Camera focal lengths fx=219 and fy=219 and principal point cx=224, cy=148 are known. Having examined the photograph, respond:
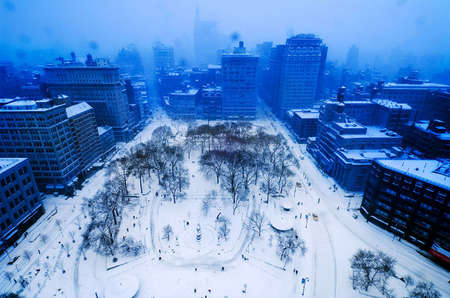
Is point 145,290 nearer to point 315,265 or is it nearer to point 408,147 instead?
point 315,265

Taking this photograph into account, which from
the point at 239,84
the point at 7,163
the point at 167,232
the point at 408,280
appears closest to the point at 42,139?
the point at 7,163

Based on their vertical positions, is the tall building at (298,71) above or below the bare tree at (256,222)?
above

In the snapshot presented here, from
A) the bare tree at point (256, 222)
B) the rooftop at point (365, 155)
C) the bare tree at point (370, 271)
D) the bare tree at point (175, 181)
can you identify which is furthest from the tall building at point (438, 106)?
the bare tree at point (175, 181)

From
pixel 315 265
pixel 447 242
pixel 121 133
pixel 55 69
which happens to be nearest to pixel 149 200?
pixel 315 265

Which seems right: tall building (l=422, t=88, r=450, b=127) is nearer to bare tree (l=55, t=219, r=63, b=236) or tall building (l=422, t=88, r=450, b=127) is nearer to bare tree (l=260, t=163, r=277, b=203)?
bare tree (l=260, t=163, r=277, b=203)

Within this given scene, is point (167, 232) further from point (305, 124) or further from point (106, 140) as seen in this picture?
point (305, 124)

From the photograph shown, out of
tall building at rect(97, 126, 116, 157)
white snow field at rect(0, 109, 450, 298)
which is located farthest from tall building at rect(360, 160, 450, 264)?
tall building at rect(97, 126, 116, 157)

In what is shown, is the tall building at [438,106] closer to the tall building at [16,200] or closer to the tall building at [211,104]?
the tall building at [211,104]

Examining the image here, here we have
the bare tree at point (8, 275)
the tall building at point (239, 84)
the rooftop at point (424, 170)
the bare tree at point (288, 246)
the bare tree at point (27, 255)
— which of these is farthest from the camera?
the tall building at point (239, 84)

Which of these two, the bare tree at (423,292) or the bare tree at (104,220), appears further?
the bare tree at (104,220)
